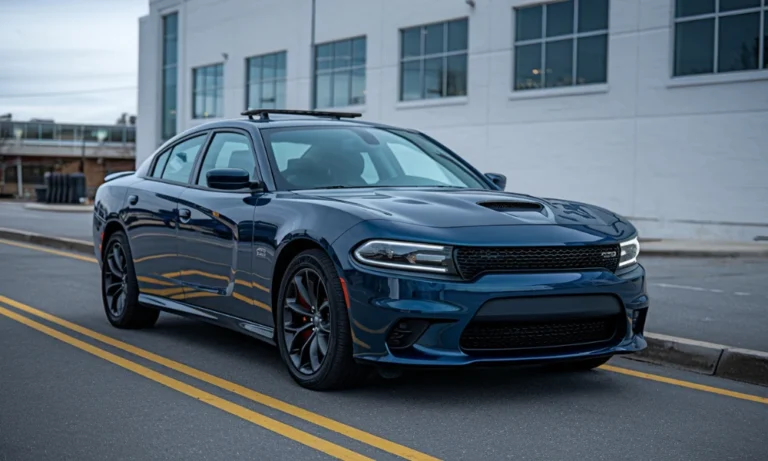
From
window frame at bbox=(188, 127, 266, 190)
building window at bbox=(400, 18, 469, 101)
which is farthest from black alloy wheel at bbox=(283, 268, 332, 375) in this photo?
building window at bbox=(400, 18, 469, 101)

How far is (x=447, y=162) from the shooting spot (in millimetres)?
7160

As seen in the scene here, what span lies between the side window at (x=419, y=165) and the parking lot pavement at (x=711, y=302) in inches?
93.1

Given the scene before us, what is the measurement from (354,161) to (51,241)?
12.8 meters

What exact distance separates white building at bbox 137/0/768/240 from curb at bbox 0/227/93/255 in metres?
13.8

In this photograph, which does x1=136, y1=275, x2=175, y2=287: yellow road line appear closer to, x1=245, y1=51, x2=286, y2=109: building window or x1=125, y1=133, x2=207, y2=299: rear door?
x1=125, y1=133, x2=207, y2=299: rear door

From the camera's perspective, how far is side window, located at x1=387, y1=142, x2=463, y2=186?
267 inches

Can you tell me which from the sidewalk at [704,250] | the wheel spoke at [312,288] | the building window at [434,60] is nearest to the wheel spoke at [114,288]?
the wheel spoke at [312,288]

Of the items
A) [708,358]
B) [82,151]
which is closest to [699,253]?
[708,358]

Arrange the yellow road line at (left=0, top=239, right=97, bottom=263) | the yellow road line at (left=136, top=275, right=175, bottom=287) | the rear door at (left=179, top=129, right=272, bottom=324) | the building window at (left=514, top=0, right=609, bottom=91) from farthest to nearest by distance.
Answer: the building window at (left=514, top=0, right=609, bottom=91) < the yellow road line at (left=0, top=239, right=97, bottom=263) < the yellow road line at (left=136, top=275, right=175, bottom=287) < the rear door at (left=179, top=129, right=272, bottom=324)

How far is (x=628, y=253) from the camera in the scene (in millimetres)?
5777

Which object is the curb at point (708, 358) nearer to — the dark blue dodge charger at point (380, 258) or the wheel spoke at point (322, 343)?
the dark blue dodge charger at point (380, 258)

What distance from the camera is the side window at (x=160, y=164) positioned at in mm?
8023

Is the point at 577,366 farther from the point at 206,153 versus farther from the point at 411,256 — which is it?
the point at 206,153

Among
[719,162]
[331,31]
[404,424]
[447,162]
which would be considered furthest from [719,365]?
[331,31]
